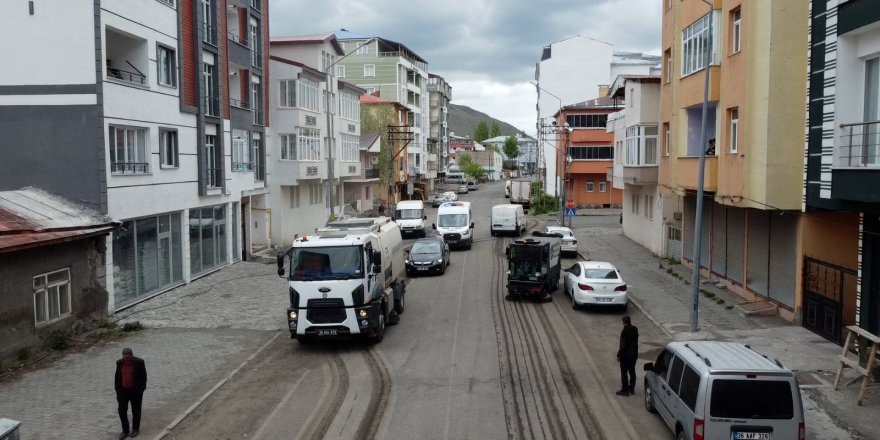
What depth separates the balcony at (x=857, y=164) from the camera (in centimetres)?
1368

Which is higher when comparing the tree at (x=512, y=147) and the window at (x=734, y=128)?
the tree at (x=512, y=147)

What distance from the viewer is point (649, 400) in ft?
41.6

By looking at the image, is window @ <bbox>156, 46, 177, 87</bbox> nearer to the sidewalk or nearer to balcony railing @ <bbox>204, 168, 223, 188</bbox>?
balcony railing @ <bbox>204, 168, 223, 188</bbox>

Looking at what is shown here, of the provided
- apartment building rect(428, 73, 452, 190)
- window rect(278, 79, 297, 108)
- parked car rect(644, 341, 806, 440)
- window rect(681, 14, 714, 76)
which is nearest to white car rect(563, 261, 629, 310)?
window rect(681, 14, 714, 76)

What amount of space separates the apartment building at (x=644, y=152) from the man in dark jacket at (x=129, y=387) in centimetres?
Answer: 2582

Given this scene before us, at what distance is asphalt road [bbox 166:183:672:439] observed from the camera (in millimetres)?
11867

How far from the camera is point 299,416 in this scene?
41.2 feet

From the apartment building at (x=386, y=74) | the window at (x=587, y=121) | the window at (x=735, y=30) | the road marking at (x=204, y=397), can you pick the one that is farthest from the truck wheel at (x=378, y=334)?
the apartment building at (x=386, y=74)

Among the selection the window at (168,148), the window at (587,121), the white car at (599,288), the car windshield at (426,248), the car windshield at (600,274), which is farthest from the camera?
the window at (587,121)

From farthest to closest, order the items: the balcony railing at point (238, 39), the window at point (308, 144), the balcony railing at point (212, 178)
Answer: the window at point (308, 144) → the balcony railing at point (238, 39) → the balcony railing at point (212, 178)

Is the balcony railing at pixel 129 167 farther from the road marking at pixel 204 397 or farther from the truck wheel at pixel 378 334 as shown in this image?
the truck wheel at pixel 378 334

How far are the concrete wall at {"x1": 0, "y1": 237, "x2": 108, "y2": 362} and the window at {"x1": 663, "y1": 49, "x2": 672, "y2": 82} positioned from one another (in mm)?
22234

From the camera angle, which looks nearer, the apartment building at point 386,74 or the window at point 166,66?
the window at point 166,66

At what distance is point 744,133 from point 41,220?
61.8 ft
